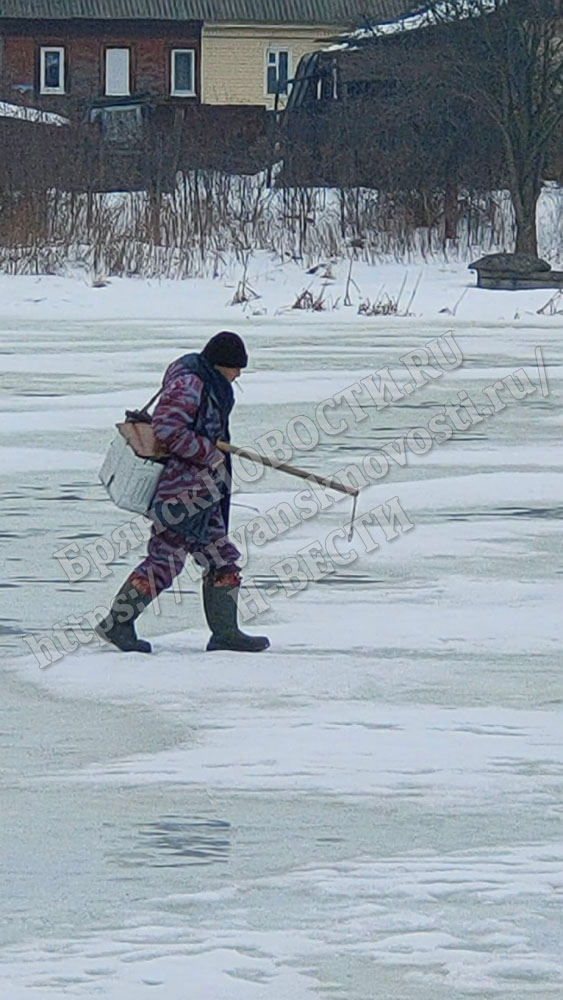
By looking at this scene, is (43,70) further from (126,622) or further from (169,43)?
(126,622)

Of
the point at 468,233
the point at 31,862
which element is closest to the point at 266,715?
the point at 31,862

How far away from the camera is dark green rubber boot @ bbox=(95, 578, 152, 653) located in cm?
776

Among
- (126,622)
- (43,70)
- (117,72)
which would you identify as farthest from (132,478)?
(117,72)

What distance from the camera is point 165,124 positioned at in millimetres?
39156

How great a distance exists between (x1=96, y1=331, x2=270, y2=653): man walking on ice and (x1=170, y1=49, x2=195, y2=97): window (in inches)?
2255

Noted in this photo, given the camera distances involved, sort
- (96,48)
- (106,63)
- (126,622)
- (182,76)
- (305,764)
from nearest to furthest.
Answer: (305,764)
(126,622)
(96,48)
(106,63)
(182,76)

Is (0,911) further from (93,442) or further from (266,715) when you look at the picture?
(93,442)

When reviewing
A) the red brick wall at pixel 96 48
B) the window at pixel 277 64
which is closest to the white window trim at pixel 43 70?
the red brick wall at pixel 96 48

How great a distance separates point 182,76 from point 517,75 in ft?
104

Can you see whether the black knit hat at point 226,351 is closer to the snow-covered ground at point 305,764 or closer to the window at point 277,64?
the snow-covered ground at point 305,764

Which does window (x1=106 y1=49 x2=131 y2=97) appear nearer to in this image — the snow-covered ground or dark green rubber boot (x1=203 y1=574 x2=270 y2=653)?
the snow-covered ground

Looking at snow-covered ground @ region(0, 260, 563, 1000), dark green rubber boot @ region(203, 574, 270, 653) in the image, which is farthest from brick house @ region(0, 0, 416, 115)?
dark green rubber boot @ region(203, 574, 270, 653)

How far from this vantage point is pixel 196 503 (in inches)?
300

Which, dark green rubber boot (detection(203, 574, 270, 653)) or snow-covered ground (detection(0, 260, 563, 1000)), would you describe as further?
dark green rubber boot (detection(203, 574, 270, 653))
